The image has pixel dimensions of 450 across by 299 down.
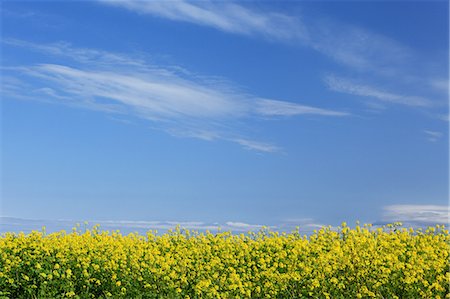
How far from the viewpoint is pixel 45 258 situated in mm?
8602

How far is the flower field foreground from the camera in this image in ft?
24.7

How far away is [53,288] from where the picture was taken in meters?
8.13

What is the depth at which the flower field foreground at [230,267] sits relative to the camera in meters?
7.54

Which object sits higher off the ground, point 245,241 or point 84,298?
point 245,241

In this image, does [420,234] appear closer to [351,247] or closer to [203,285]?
[351,247]

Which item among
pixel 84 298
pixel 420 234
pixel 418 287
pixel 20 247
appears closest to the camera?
pixel 418 287

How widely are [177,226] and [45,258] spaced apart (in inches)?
98.5

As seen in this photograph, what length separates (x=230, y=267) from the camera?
26.7ft

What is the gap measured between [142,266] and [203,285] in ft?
3.64

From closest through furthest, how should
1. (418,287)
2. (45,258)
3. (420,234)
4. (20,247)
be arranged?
(418,287) → (45,258) → (20,247) → (420,234)

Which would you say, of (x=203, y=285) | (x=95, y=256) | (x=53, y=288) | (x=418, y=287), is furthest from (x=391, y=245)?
(x=53, y=288)

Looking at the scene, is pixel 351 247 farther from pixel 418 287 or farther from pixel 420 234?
pixel 420 234

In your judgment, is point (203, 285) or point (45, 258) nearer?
point (203, 285)

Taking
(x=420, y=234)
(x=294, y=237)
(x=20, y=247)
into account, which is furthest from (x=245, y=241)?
(x=20, y=247)
